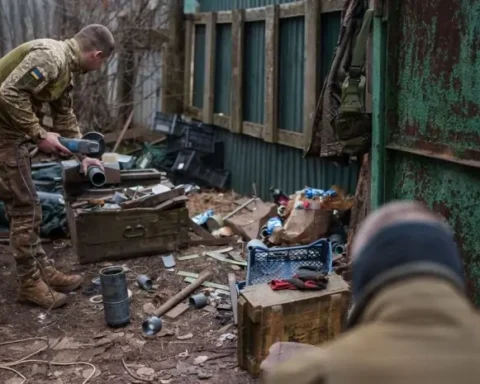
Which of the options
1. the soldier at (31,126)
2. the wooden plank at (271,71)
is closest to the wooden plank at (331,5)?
the wooden plank at (271,71)

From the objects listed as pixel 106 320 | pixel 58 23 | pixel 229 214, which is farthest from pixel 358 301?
pixel 58 23

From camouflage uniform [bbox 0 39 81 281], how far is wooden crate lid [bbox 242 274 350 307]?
205cm

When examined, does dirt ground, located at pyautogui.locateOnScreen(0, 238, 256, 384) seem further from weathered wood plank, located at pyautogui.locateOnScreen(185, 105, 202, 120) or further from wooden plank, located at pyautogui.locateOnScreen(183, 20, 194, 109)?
wooden plank, located at pyautogui.locateOnScreen(183, 20, 194, 109)

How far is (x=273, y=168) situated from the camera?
8273mm

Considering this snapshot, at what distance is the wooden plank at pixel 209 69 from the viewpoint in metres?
9.59

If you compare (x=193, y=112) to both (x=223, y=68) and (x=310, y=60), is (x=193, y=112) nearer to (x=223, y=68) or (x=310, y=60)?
(x=223, y=68)

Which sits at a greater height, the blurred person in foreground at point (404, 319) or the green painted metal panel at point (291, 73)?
the green painted metal panel at point (291, 73)

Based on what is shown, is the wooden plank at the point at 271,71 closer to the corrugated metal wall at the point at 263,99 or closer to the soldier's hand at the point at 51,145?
the corrugated metal wall at the point at 263,99

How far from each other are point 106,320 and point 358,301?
3589mm

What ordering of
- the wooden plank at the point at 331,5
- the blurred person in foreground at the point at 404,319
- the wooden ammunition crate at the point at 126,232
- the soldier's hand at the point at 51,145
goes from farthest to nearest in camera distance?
the wooden plank at the point at 331,5 < the wooden ammunition crate at the point at 126,232 < the soldier's hand at the point at 51,145 < the blurred person in foreground at the point at 404,319

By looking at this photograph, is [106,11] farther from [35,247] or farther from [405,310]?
[405,310]

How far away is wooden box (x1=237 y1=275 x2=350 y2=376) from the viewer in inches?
157

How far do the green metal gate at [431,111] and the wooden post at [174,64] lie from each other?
6.28m

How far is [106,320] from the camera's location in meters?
4.95
